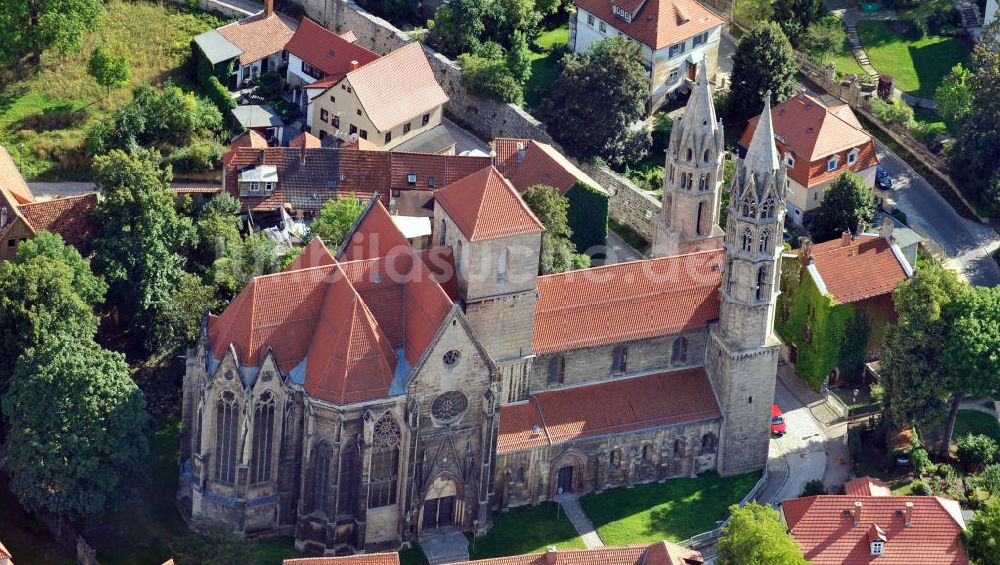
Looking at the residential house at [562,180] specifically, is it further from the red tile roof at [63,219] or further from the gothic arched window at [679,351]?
the red tile roof at [63,219]

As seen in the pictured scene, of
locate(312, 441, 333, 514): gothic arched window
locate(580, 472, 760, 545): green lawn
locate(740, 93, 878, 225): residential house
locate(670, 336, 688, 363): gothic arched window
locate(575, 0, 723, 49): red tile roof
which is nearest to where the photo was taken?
locate(312, 441, 333, 514): gothic arched window

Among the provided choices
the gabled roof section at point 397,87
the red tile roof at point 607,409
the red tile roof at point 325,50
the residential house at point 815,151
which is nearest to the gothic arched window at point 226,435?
the red tile roof at point 607,409

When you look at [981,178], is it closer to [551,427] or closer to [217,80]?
[551,427]

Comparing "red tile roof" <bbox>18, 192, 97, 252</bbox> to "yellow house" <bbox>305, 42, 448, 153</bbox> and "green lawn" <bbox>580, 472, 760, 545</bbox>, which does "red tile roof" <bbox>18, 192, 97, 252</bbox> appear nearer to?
"yellow house" <bbox>305, 42, 448, 153</bbox>

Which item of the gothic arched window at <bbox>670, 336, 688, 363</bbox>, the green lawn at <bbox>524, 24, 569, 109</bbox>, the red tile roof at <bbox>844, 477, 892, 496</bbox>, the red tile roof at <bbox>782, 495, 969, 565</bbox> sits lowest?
the red tile roof at <bbox>844, 477, 892, 496</bbox>

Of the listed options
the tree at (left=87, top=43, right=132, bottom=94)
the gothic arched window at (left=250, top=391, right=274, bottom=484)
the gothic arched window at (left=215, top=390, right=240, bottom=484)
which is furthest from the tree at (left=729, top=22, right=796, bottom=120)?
the gothic arched window at (left=215, top=390, right=240, bottom=484)

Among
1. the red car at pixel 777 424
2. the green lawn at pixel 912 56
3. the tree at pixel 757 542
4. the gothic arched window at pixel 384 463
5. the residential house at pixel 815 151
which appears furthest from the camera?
the green lawn at pixel 912 56
